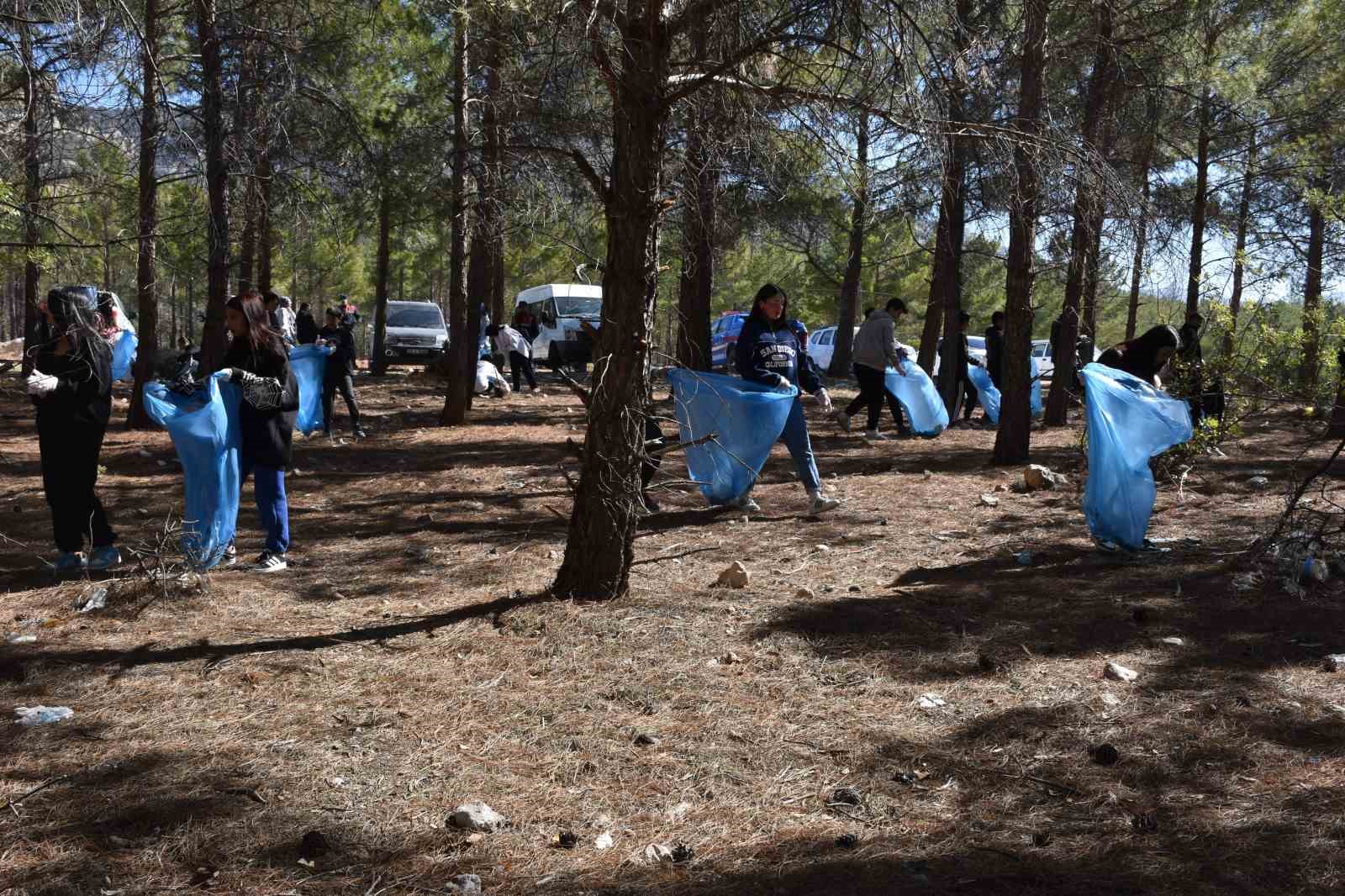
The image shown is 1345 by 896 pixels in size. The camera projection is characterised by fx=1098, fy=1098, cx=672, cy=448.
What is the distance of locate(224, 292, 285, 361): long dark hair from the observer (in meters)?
6.07

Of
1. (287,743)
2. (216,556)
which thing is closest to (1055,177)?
(287,743)

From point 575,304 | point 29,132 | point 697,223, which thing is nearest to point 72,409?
point 29,132

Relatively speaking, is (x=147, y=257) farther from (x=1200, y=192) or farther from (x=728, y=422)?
(x=1200, y=192)

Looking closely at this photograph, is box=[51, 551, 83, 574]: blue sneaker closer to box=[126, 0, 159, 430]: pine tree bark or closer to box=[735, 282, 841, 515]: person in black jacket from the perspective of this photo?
box=[126, 0, 159, 430]: pine tree bark

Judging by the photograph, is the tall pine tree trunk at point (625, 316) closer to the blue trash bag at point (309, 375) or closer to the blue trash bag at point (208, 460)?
the blue trash bag at point (208, 460)

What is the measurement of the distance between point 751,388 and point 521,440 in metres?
5.23

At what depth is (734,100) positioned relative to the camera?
214 inches

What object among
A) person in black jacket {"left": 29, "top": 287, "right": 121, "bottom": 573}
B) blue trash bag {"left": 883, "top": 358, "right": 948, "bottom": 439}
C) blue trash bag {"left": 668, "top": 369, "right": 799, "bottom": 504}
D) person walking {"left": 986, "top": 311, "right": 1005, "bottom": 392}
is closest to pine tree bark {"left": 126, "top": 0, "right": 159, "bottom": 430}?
person in black jacket {"left": 29, "top": 287, "right": 121, "bottom": 573}

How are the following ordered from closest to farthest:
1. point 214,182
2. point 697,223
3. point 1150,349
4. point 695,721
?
point 695,721 < point 1150,349 < point 697,223 < point 214,182

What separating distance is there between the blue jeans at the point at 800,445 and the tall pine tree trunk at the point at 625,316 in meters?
2.80

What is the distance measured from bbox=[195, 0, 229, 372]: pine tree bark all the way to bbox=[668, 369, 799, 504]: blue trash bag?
3384 millimetres

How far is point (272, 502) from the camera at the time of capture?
20.5 feet

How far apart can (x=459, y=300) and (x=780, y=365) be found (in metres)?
6.23

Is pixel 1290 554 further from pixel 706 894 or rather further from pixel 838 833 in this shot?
pixel 706 894
